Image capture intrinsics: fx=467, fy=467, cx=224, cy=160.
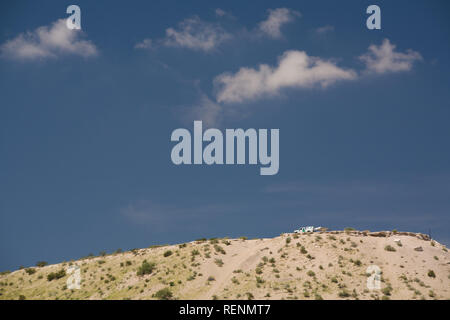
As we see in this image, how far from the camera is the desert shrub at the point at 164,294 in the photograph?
53344 millimetres

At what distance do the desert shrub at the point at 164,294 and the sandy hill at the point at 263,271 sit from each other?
0.12 m

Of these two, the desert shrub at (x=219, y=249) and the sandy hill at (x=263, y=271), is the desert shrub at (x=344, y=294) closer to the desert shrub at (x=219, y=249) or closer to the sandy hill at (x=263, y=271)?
the sandy hill at (x=263, y=271)

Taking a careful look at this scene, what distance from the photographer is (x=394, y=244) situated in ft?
216

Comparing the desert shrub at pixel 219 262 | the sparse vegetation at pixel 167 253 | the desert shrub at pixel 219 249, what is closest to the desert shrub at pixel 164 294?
the desert shrub at pixel 219 262

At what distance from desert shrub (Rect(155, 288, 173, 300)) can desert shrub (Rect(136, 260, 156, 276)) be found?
25.8 feet

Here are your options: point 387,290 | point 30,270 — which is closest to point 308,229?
point 387,290

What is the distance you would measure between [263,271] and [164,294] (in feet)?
42.1

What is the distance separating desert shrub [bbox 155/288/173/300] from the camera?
53.3 meters

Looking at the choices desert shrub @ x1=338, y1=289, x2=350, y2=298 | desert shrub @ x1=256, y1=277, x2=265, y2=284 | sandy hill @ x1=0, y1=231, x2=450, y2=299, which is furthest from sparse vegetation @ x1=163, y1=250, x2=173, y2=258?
desert shrub @ x1=338, y1=289, x2=350, y2=298
